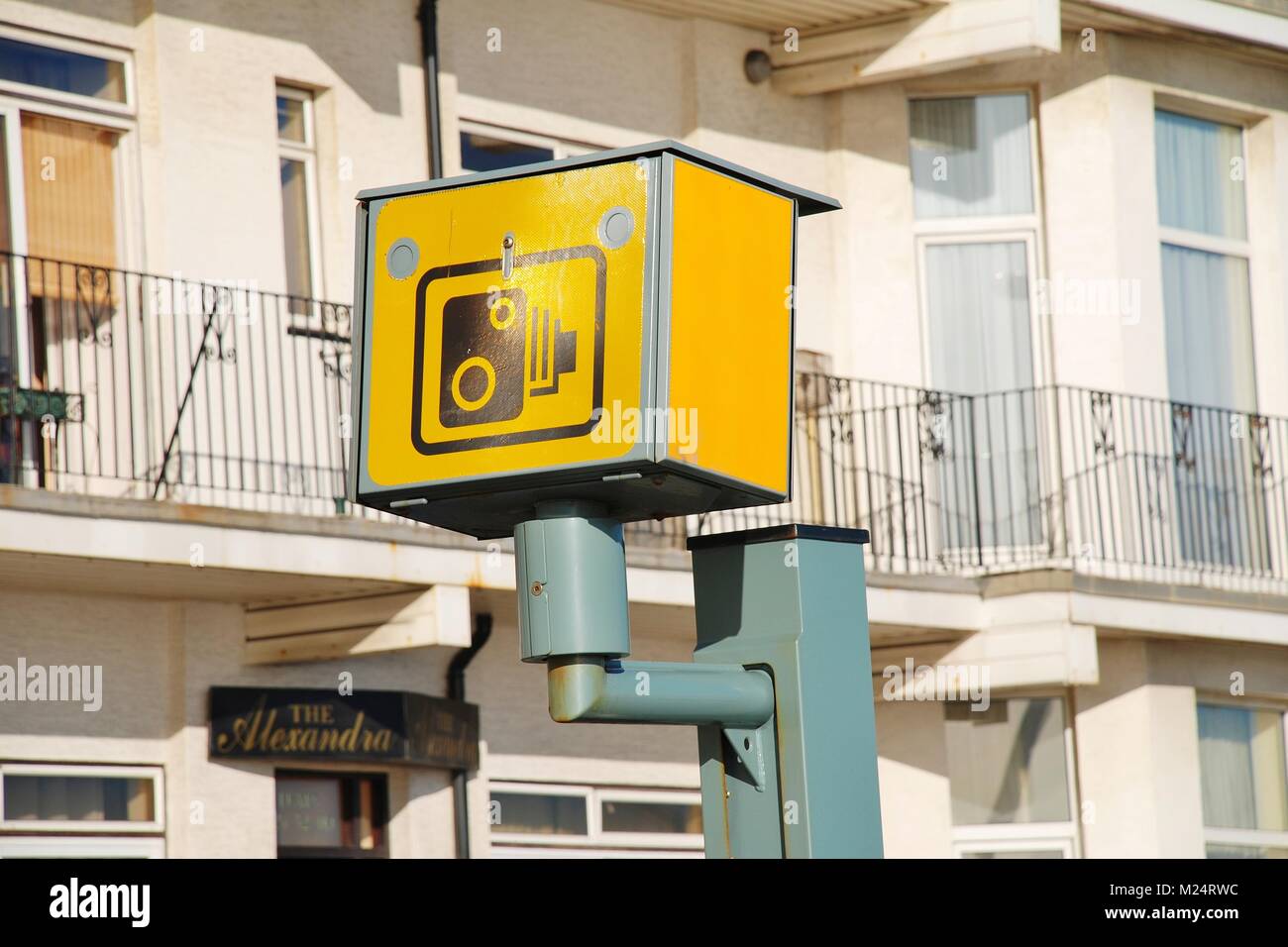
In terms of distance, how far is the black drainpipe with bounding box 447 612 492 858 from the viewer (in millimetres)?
12219

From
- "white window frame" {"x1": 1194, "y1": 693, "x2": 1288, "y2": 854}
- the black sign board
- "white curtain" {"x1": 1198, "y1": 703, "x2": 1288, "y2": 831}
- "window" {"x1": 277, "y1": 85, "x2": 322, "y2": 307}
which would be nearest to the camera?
the black sign board

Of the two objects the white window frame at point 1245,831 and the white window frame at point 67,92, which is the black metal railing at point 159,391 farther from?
the white window frame at point 1245,831

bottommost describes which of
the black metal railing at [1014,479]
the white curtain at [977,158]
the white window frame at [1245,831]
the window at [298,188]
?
the white window frame at [1245,831]

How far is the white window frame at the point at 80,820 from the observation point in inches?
416

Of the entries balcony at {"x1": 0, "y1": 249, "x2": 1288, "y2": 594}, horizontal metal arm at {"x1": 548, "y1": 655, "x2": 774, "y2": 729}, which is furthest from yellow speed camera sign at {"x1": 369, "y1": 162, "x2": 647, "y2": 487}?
balcony at {"x1": 0, "y1": 249, "x2": 1288, "y2": 594}

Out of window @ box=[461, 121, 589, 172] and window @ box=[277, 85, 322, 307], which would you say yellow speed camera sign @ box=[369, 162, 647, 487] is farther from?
window @ box=[461, 121, 589, 172]

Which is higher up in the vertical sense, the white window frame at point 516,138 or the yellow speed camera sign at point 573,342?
the white window frame at point 516,138

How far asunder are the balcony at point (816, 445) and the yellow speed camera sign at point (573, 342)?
7.56m

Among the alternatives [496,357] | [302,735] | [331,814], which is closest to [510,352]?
[496,357]

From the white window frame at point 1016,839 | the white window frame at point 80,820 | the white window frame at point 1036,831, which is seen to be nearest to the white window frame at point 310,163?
the white window frame at point 80,820

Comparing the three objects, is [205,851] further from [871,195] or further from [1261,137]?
[1261,137]

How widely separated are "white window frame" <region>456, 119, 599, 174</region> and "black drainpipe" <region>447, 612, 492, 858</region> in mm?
2758

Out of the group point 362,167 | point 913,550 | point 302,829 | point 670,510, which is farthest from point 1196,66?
point 670,510

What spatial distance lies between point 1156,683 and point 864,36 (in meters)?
4.76
